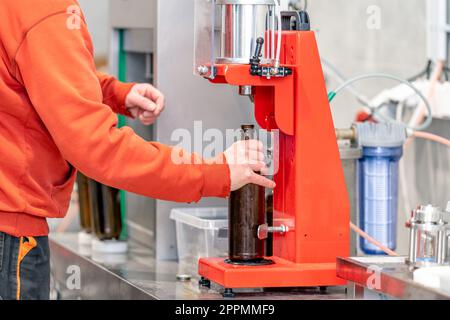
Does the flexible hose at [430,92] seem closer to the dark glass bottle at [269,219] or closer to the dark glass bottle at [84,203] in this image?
the dark glass bottle at [269,219]

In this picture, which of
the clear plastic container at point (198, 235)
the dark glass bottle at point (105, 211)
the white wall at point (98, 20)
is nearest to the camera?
the clear plastic container at point (198, 235)

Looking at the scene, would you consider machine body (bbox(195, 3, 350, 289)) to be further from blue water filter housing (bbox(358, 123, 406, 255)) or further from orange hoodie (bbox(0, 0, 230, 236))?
blue water filter housing (bbox(358, 123, 406, 255))

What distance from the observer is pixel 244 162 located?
63.1 inches

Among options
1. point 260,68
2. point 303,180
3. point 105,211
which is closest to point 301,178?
point 303,180

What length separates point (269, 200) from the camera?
6.00 feet

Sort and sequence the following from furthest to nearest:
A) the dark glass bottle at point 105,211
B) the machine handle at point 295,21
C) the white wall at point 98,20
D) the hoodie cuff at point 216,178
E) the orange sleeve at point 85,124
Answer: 1. the white wall at point 98,20
2. the dark glass bottle at point 105,211
3. the machine handle at point 295,21
4. the hoodie cuff at point 216,178
5. the orange sleeve at point 85,124

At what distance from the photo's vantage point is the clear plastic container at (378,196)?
2035 millimetres

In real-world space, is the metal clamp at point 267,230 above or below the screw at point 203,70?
below

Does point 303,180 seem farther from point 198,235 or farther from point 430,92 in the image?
point 430,92

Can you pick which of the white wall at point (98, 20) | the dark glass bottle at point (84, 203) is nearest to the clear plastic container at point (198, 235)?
the dark glass bottle at point (84, 203)

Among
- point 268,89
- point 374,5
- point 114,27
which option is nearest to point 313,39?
point 268,89

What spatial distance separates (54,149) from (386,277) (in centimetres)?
58

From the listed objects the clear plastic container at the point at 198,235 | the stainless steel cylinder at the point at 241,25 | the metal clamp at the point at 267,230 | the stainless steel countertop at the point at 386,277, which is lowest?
the clear plastic container at the point at 198,235

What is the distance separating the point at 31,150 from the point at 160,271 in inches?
19.1
